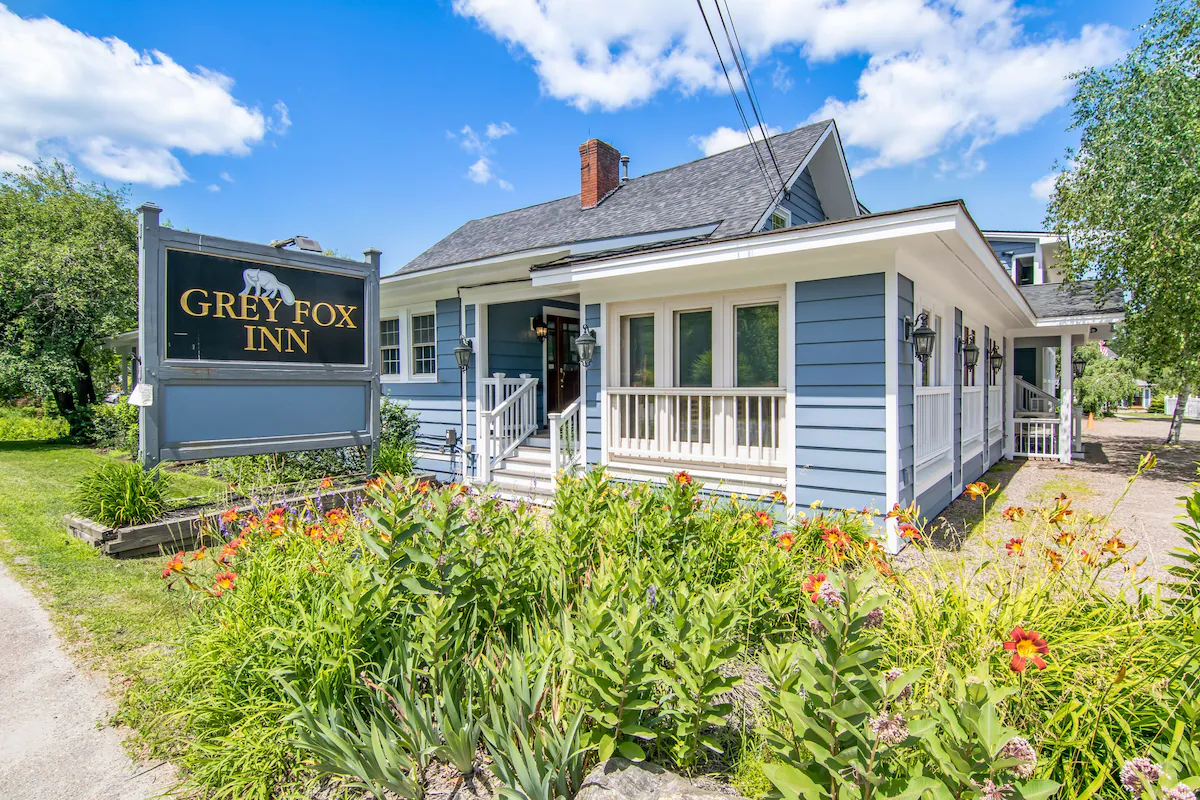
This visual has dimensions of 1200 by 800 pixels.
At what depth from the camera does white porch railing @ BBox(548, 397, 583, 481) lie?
24.3 ft

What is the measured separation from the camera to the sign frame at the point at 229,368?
5344mm

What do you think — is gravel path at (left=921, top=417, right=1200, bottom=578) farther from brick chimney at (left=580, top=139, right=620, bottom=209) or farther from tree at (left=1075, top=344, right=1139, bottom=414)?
tree at (left=1075, top=344, right=1139, bottom=414)

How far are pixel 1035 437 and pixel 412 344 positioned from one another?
14.0 m

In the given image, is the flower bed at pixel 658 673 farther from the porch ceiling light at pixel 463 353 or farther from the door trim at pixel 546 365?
the door trim at pixel 546 365

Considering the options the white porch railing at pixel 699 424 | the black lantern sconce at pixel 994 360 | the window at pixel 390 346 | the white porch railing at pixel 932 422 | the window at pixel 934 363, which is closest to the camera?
the white porch railing at pixel 932 422

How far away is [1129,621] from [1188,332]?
36.4ft

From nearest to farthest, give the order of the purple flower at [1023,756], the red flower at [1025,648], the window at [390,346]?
the purple flower at [1023,756], the red flower at [1025,648], the window at [390,346]

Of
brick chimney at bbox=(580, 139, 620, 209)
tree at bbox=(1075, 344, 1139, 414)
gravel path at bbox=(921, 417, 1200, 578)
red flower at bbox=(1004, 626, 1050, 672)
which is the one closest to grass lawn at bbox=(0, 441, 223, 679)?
red flower at bbox=(1004, 626, 1050, 672)

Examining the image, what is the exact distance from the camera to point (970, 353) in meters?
8.67

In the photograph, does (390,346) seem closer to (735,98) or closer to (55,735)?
(735,98)

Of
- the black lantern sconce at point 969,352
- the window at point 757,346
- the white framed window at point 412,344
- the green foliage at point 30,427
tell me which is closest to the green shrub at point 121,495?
the white framed window at point 412,344

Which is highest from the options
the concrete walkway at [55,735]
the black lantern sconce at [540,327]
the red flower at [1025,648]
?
the black lantern sconce at [540,327]

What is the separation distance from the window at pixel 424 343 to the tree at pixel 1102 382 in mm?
27492

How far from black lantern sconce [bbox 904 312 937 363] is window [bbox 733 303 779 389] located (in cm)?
128
